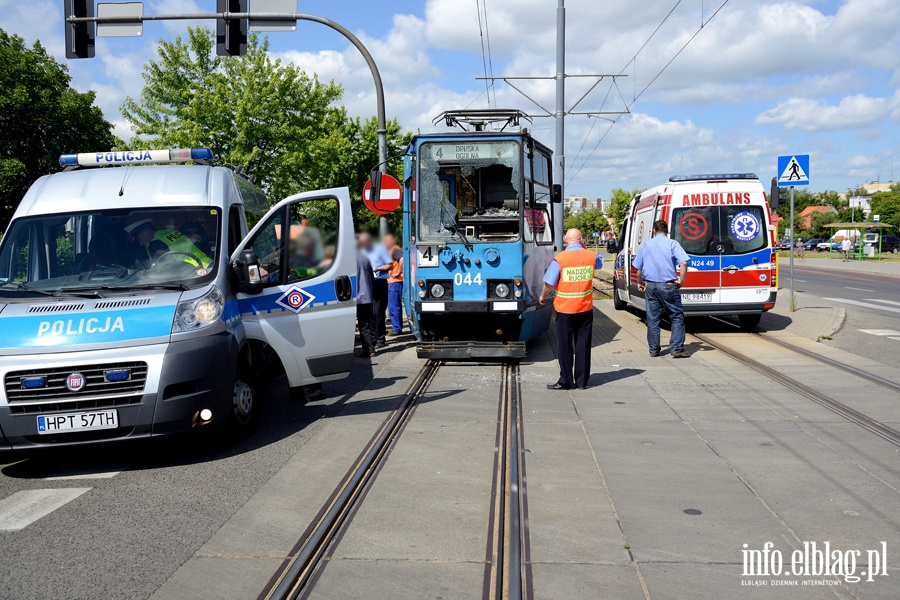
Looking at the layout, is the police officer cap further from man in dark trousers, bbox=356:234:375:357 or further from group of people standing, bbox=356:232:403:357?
man in dark trousers, bbox=356:234:375:357

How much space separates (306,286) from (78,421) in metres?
2.44

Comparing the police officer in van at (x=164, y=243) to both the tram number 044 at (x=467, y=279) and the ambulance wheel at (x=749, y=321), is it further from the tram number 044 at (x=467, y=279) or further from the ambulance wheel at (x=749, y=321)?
the ambulance wheel at (x=749, y=321)

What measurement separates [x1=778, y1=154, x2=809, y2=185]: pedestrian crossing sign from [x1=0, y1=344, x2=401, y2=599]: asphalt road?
38.4 ft

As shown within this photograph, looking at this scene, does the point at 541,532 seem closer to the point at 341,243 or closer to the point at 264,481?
the point at 264,481

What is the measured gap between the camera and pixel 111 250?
23.6 ft

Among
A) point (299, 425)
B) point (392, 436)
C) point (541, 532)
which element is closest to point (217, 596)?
point (541, 532)

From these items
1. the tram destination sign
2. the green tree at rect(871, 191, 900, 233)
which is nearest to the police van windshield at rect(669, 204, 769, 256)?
the tram destination sign

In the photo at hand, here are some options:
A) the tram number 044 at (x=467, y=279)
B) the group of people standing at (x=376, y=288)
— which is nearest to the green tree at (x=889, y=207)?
the group of people standing at (x=376, y=288)

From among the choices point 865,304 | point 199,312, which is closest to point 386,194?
point 199,312

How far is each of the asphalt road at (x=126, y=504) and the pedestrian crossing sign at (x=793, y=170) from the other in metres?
11.7

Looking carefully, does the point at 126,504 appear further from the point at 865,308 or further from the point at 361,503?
the point at 865,308

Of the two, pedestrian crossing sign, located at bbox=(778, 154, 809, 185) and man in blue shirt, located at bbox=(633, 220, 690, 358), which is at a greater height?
pedestrian crossing sign, located at bbox=(778, 154, 809, 185)

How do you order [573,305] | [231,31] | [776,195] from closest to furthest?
[573,305], [231,31], [776,195]

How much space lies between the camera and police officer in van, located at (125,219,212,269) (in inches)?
284
